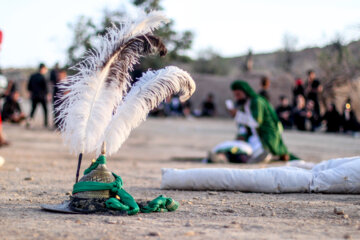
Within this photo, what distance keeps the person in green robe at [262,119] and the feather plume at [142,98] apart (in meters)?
5.06

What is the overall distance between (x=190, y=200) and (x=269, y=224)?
1.32 metres

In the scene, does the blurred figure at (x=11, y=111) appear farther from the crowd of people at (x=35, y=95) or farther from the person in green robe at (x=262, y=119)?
the person in green robe at (x=262, y=119)

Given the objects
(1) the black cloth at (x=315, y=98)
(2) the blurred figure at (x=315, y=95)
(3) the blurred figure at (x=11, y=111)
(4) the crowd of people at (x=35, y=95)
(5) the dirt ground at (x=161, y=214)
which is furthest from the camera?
(1) the black cloth at (x=315, y=98)

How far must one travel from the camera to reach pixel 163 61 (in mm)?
28734

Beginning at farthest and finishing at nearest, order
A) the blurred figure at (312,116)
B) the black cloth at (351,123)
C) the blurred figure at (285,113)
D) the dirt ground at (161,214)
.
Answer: the blurred figure at (285,113)
the blurred figure at (312,116)
the black cloth at (351,123)
the dirt ground at (161,214)

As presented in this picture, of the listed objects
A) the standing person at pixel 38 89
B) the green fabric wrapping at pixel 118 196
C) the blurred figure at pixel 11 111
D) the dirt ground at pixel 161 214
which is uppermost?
the standing person at pixel 38 89

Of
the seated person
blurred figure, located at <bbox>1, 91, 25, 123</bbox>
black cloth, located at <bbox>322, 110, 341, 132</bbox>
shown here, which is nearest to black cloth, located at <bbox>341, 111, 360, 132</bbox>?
black cloth, located at <bbox>322, 110, 341, 132</bbox>

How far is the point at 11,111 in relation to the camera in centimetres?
1862

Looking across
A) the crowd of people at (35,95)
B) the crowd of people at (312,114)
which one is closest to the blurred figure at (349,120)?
the crowd of people at (312,114)

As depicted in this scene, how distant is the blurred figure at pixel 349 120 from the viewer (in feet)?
58.1

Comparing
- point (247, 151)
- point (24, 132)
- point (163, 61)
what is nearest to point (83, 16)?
point (163, 61)

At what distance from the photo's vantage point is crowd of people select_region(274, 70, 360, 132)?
59.0 ft

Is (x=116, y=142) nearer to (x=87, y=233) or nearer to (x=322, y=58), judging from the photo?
(x=87, y=233)

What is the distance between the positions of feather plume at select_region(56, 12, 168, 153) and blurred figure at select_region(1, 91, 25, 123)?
14713mm
